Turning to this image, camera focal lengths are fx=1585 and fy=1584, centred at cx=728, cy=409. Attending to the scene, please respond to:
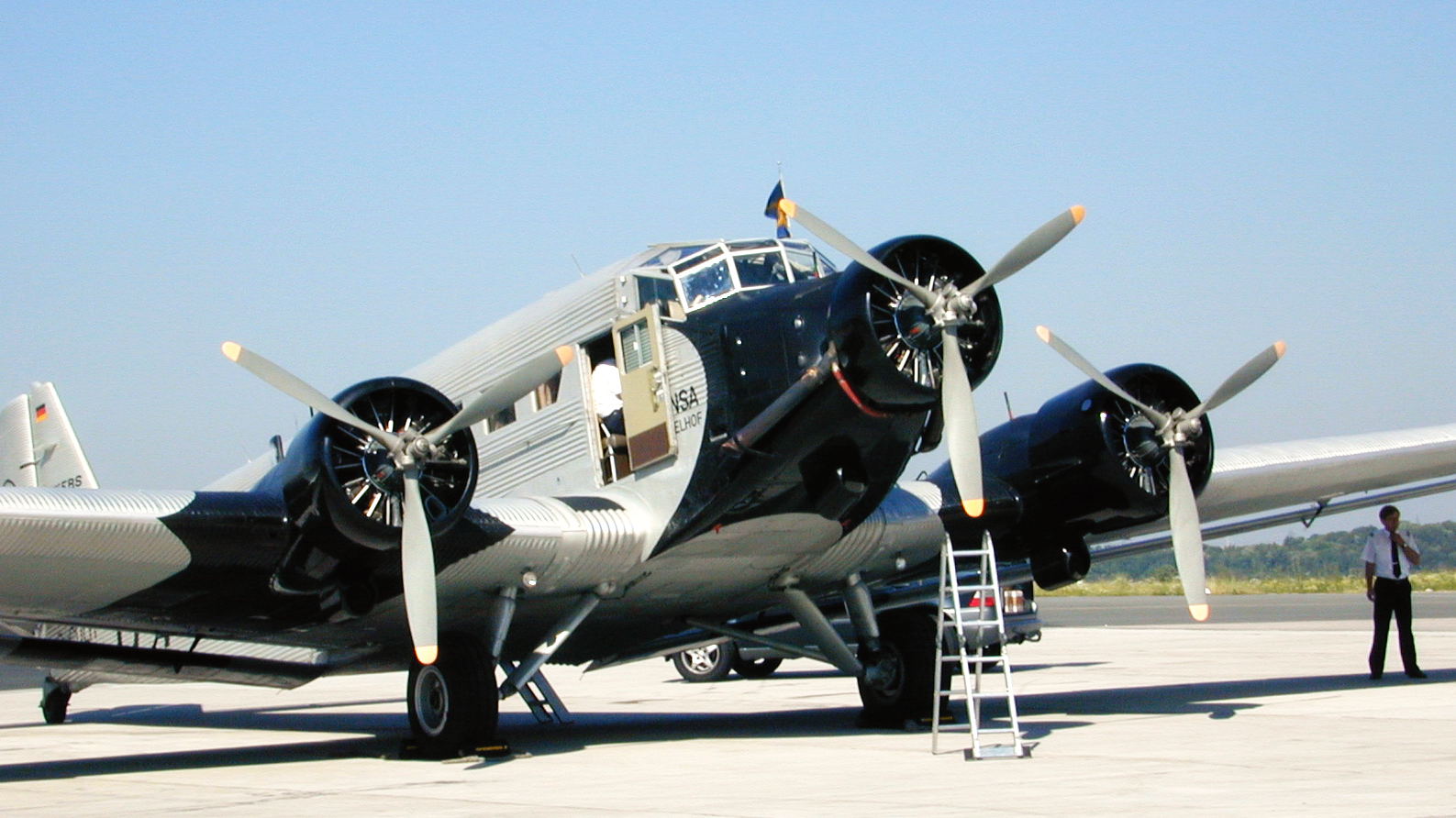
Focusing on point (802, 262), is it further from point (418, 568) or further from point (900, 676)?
point (418, 568)

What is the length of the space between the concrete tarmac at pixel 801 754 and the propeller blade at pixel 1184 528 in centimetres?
114

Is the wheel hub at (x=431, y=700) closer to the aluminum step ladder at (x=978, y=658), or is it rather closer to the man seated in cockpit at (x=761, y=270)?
the aluminum step ladder at (x=978, y=658)

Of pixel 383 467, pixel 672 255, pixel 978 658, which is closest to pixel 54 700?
pixel 383 467

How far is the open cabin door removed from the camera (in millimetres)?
12820

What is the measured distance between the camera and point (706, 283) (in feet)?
42.3

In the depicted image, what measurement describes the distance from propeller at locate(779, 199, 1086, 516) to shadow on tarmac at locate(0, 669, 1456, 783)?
2233mm

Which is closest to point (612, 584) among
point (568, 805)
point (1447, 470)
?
point (568, 805)

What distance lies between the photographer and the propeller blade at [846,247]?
11023 millimetres

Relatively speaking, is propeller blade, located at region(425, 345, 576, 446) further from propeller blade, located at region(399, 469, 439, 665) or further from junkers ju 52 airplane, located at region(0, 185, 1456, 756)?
propeller blade, located at region(399, 469, 439, 665)

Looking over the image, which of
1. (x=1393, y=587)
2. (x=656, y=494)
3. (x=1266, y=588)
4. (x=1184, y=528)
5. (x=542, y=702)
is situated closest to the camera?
(x=656, y=494)

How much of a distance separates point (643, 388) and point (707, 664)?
32.3ft

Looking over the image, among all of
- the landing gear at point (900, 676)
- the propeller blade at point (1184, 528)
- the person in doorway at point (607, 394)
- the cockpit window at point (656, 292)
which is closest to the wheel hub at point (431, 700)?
the person in doorway at point (607, 394)

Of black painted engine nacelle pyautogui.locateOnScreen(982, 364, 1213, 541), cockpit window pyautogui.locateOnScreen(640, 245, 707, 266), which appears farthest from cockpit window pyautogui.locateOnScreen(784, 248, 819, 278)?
black painted engine nacelle pyautogui.locateOnScreen(982, 364, 1213, 541)

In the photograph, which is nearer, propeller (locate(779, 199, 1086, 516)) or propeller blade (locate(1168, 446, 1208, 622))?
propeller (locate(779, 199, 1086, 516))
